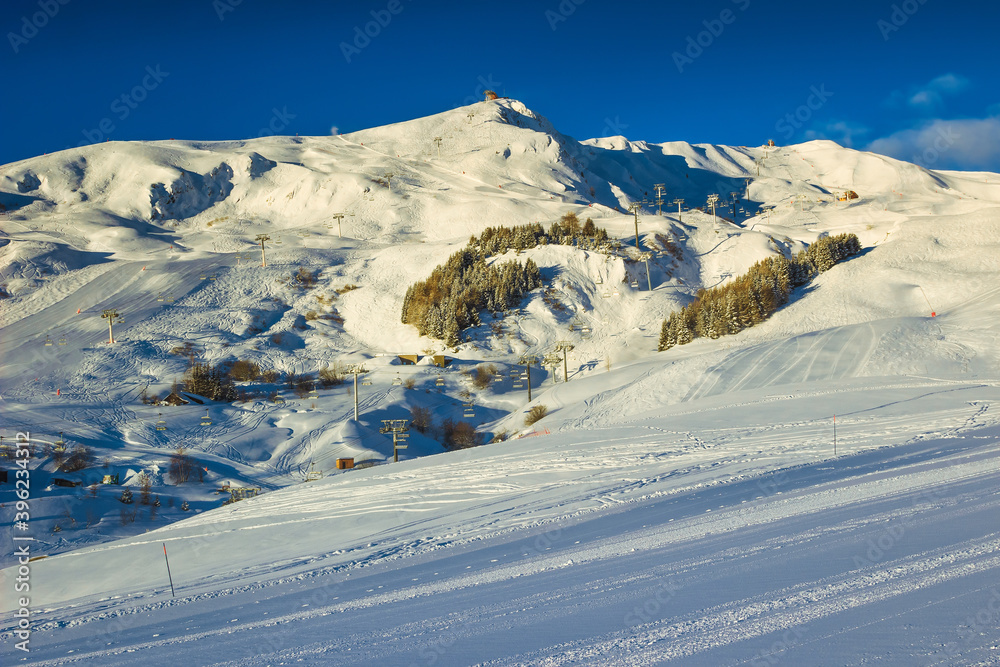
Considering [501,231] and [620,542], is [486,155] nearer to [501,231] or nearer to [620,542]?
[501,231]

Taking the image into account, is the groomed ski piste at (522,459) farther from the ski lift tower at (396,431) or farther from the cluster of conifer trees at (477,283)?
the cluster of conifer trees at (477,283)

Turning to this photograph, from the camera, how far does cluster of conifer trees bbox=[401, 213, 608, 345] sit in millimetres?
49594

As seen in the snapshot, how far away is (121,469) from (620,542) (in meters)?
25.7

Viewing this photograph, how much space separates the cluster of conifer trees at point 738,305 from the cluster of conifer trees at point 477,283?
1244 centimetres

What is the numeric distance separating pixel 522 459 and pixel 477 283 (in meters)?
36.1

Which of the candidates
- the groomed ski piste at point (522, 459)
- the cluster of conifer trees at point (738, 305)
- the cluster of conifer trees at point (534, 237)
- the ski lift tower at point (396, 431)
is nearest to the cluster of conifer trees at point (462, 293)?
the groomed ski piste at point (522, 459)

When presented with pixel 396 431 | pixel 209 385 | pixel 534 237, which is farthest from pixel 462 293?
pixel 396 431

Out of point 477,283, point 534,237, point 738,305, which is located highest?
point 534,237

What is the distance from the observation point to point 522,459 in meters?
17.8

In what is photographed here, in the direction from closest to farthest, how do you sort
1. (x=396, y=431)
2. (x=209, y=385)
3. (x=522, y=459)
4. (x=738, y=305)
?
(x=522, y=459)
(x=396, y=431)
(x=209, y=385)
(x=738, y=305)

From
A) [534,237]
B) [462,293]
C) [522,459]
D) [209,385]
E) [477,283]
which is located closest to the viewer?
[522,459]

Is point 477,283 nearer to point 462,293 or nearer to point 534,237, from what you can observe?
point 462,293

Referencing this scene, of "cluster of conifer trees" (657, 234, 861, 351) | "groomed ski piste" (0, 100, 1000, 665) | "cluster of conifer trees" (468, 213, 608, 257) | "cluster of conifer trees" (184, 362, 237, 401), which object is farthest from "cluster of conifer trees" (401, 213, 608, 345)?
"cluster of conifer trees" (184, 362, 237, 401)

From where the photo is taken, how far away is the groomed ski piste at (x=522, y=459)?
712 centimetres
